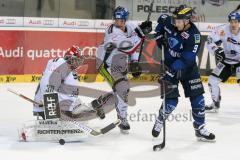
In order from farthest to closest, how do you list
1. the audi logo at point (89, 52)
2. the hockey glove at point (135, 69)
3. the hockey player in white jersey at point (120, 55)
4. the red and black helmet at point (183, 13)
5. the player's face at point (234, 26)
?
1. the audi logo at point (89, 52)
2. the player's face at point (234, 26)
3. the hockey player in white jersey at point (120, 55)
4. the hockey glove at point (135, 69)
5. the red and black helmet at point (183, 13)

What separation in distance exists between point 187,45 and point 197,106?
666 millimetres

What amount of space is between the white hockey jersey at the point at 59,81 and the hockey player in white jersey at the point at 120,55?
567 millimetres

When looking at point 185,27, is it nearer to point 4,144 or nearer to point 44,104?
point 44,104

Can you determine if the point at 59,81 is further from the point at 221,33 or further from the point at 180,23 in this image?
the point at 221,33

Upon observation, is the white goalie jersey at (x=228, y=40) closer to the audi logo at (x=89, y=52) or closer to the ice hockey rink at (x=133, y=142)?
the ice hockey rink at (x=133, y=142)

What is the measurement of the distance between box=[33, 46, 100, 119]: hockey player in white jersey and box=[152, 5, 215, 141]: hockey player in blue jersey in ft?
2.86

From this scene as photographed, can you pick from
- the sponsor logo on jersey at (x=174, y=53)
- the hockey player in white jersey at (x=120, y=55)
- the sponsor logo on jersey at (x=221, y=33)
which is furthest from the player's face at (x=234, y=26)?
the sponsor logo on jersey at (x=174, y=53)

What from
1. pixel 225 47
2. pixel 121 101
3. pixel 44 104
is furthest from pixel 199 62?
pixel 44 104

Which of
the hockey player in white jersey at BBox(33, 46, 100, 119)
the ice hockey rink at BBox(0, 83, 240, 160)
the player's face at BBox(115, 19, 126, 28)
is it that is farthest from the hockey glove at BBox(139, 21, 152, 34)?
the ice hockey rink at BBox(0, 83, 240, 160)

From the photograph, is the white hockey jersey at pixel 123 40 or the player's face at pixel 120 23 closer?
the player's face at pixel 120 23

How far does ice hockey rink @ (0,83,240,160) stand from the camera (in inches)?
198

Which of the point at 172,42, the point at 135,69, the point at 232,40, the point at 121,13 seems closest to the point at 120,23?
the point at 121,13

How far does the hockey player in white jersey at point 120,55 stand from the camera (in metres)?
6.06

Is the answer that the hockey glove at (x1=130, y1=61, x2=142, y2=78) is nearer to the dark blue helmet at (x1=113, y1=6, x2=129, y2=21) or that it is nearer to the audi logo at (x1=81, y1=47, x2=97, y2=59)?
the dark blue helmet at (x1=113, y1=6, x2=129, y2=21)
